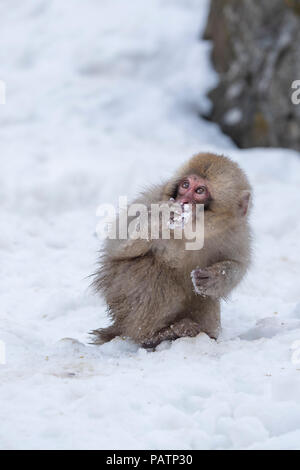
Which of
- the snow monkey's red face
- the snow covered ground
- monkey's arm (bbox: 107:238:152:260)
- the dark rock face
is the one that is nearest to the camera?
the snow covered ground

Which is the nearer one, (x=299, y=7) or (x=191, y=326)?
(x=191, y=326)

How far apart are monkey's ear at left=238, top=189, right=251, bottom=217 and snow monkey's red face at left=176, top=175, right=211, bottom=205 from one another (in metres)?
0.22

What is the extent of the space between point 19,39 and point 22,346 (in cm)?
573

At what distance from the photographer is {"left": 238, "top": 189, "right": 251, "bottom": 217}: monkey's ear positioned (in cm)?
366

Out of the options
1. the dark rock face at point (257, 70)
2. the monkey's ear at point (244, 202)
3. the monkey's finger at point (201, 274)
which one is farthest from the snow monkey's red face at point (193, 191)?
the dark rock face at point (257, 70)

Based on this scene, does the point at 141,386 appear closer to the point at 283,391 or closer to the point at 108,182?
the point at 283,391

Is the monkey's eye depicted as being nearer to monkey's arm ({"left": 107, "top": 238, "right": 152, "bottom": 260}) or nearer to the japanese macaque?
the japanese macaque

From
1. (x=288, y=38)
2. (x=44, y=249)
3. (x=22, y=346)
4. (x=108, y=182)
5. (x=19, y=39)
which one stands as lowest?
(x=22, y=346)

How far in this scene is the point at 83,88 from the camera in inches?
308

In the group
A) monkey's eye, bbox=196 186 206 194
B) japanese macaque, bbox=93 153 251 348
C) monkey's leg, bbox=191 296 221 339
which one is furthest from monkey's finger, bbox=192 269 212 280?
monkey's eye, bbox=196 186 206 194

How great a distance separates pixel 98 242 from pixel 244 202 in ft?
6.55

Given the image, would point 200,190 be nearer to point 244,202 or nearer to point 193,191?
point 193,191
